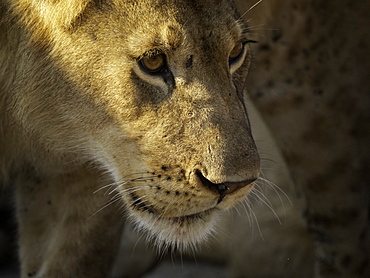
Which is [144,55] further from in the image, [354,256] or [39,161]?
[354,256]

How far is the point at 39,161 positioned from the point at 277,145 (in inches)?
40.2

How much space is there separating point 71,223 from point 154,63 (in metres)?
0.88

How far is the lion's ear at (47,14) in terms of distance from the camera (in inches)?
91.9

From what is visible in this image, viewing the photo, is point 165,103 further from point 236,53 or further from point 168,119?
point 236,53

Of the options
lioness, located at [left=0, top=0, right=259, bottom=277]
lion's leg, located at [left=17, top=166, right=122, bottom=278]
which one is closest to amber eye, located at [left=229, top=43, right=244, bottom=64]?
lioness, located at [left=0, top=0, right=259, bottom=277]

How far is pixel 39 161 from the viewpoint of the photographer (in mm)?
2740

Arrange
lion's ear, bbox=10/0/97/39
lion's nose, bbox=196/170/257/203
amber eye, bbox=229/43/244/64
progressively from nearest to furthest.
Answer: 1. lion's nose, bbox=196/170/257/203
2. lion's ear, bbox=10/0/97/39
3. amber eye, bbox=229/43/244/64

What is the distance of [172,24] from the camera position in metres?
2.27

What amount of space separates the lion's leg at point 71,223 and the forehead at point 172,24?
756 mm

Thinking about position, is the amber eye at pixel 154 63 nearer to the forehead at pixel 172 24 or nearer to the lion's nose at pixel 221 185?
the forehead at pixel 172 24

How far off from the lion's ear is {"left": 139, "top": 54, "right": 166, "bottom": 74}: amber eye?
0.23 metres

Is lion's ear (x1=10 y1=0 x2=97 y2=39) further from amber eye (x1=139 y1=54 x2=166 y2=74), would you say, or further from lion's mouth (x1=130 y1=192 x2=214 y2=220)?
lion's mouth (x1=130 y1=192 x2=214 y2=220)

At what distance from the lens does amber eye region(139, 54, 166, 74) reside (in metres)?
2.27

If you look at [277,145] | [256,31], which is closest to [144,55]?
[256,31]
